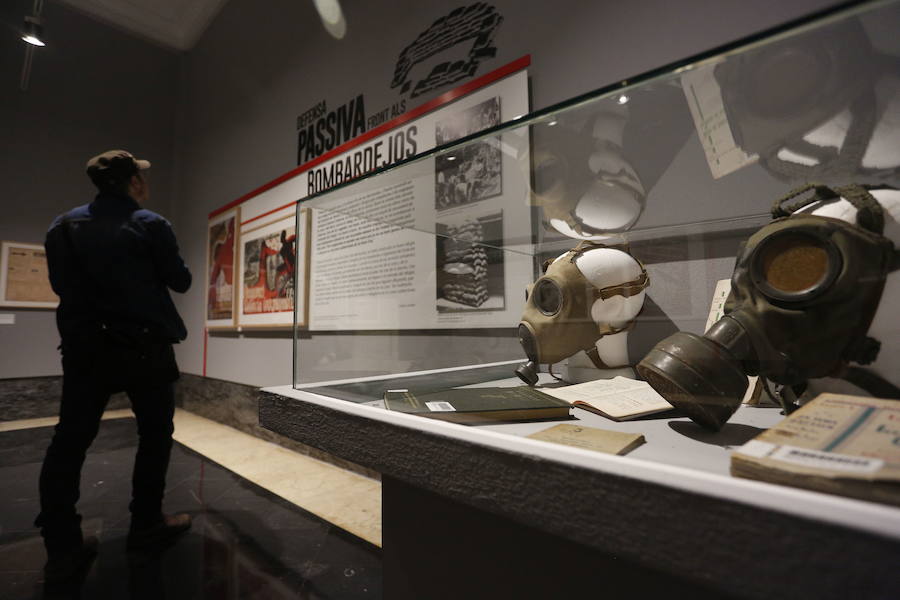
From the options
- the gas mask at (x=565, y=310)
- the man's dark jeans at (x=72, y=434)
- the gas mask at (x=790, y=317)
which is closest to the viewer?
the gas mask at (x=790, y=317)

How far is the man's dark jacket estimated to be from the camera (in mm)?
1406

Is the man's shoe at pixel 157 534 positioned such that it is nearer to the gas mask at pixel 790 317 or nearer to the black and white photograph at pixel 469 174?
the black and white photograph at pixel 469 174

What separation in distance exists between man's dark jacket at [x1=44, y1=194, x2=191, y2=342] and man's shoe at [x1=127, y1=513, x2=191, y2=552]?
68 cm

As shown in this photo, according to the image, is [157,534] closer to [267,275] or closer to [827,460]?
[267,275]

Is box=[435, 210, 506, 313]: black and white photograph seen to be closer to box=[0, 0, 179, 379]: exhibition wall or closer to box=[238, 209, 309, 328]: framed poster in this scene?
box=[238, 209, 309, 328]: framed poster

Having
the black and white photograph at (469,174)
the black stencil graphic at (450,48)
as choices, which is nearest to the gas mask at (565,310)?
the black and white photograph at (469,174)

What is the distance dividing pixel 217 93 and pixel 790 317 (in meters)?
4.43

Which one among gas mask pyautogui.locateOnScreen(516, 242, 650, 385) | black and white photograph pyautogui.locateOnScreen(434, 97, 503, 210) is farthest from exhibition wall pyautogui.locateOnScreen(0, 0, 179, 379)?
gas mask pyautogui.locateOnScreen(516, 242, 650, 385)

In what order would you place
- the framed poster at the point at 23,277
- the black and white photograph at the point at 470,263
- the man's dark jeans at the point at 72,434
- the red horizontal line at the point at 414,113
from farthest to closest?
the framed poster at the point at 23,277
the red horizontal line at the point at 414,113
the man's dark jeans at the point at 72,434
the black and white photograph at the point at 470,263

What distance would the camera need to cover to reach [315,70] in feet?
8.57

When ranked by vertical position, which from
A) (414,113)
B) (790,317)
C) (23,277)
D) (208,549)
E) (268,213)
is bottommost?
(208,549)

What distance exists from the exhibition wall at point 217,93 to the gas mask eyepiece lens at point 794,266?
99 cm

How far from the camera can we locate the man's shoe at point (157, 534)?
1.46m

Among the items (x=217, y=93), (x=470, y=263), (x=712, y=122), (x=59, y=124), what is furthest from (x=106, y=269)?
(x=59, y=124)
